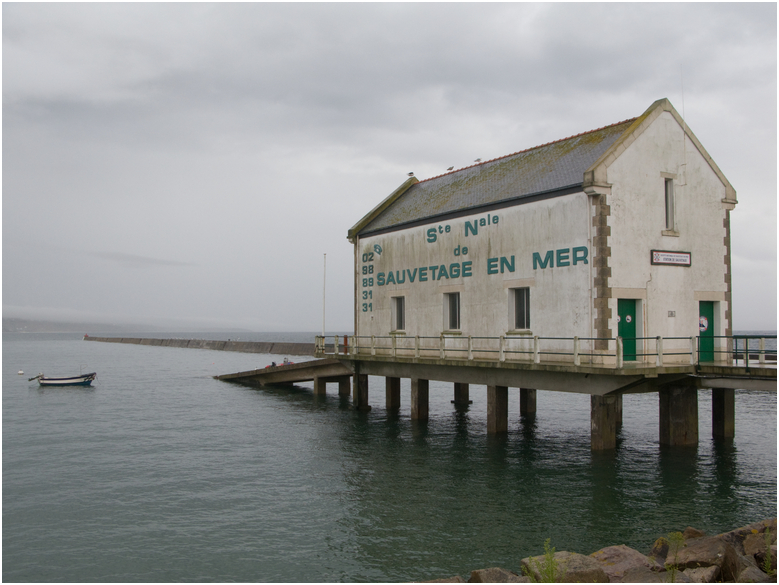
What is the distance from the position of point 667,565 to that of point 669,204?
1398cm

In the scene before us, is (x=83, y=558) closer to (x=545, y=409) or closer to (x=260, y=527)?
(x=260, y=527)

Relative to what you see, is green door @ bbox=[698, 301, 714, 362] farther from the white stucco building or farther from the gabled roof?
the gabled roof

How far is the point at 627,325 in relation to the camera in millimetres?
20453

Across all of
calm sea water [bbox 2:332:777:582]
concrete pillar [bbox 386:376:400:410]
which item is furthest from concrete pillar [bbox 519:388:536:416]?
concrete pillar [bbox 386:376:400:410]

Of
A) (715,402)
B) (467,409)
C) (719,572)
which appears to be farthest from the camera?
(467,409)

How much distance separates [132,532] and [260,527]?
3.00 metres

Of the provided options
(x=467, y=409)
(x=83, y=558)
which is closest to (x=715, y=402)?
(x=467, y=409)

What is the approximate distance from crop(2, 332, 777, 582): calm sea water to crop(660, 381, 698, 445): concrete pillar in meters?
0.62

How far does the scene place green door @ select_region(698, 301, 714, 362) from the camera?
2208 cm

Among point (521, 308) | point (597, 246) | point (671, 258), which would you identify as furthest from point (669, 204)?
point (521, 308)

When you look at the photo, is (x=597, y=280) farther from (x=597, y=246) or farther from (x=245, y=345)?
(x=245, y=345)

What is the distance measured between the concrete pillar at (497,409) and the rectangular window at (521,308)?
3.13m

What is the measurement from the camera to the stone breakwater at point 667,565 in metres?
10.3

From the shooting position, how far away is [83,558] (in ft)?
44.9
